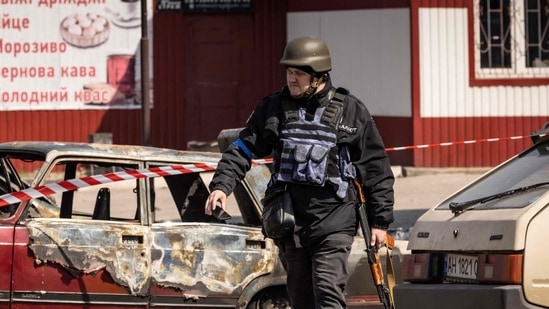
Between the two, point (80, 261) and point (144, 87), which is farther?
point (144, 87)

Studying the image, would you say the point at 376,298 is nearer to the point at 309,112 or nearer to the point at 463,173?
the point at 309,112

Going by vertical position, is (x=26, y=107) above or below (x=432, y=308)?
above

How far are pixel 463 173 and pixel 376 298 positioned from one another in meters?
8.90

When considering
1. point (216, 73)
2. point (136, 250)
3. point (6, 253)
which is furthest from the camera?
point (216, 73)

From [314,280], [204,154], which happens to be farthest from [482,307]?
[204,154]

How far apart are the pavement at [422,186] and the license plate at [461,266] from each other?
6368 mm

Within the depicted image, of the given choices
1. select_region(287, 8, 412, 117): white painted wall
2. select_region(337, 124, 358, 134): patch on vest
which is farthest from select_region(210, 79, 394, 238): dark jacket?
select_region(287, 8, 412, 117): white painted wall

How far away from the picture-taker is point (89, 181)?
877cm

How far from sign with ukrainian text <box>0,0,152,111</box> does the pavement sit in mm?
4412

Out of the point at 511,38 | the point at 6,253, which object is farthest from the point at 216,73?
the point at 6,253

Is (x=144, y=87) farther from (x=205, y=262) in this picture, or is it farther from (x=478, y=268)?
(x=478, y=268)

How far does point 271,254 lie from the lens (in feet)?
27.2

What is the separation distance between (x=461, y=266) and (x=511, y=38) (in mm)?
10875

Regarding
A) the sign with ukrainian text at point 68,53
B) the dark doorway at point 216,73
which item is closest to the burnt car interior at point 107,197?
the sign with ukrainian text at point 68,53
